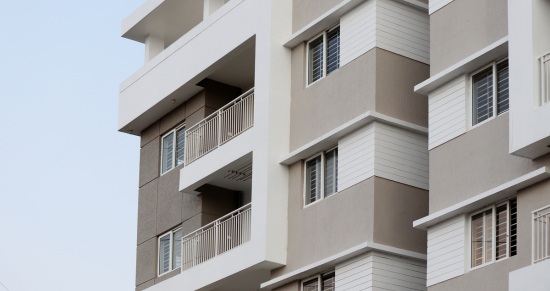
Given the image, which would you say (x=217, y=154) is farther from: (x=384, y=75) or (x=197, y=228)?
(x=384, y=75)

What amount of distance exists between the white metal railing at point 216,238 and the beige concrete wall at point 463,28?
7.21 meters

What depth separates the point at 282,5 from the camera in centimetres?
3753

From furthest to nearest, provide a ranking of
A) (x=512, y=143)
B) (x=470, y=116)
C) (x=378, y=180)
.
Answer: (x=378, y=180) → (x=470, y=116) → (x=512, y=143)

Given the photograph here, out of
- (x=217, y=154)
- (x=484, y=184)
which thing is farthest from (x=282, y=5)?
(x=484, y=184)

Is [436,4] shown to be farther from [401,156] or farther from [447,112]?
[401,156]

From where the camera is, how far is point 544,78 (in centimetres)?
2798

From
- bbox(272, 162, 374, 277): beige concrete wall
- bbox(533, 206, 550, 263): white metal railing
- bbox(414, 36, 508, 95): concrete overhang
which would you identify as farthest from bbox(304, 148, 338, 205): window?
bbox(533, 206, 550, 263): white metal railing

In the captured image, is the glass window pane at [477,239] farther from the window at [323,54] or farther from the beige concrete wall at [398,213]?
the window at [323,54]

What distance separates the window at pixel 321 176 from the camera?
3484 cm

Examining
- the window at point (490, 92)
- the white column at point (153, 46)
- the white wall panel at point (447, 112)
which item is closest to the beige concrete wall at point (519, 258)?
the window at point (490, 92)

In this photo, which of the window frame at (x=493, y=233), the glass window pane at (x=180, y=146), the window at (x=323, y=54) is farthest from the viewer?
the glass window pane at (x=180, y=146)

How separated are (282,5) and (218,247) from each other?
6329mm

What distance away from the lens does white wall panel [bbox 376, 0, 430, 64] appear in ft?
113

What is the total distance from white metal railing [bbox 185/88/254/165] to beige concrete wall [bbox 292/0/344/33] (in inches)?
84.9
